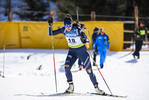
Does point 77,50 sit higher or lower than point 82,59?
higher

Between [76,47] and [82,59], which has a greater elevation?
[76,47]

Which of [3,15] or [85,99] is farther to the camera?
[3,15]

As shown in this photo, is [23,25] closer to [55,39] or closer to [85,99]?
[55,39]

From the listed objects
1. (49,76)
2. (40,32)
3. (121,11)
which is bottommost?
(49,76)

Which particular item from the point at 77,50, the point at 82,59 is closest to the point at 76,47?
the point at 77,50

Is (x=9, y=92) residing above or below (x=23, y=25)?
below

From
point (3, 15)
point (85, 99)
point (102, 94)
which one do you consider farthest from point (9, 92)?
point (3, 15)

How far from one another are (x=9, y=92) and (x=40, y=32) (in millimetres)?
11654

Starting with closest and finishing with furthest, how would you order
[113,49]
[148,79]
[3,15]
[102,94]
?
[102,94], [148,79], [113,49], [3,15]

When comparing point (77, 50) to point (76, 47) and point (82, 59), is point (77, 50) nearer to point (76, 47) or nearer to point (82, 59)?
point (76, 47)

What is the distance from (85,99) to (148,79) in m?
3.71

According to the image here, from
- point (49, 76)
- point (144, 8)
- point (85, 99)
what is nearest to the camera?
point (85, 99)

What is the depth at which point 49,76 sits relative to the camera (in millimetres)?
8406

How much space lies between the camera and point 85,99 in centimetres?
488
